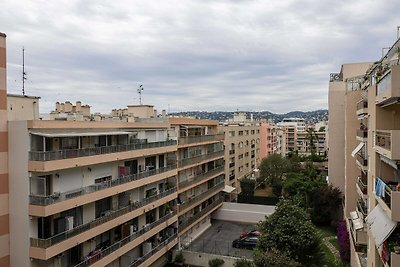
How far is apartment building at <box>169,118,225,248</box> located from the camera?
3266 cm

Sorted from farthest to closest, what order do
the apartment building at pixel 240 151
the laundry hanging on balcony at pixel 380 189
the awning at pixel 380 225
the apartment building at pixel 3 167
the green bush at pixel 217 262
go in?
1. the apartment building at pixel 240 151
2. the green bush at pixel 217 262
3. the apartment building at pixel 3 167
4. the laundry hanging on balcony at pixel 380 189
5. the awning at pixel 380 225

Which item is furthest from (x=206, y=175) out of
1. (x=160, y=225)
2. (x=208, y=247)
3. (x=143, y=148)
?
(x=143, y=148)

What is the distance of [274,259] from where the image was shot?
20.3 m

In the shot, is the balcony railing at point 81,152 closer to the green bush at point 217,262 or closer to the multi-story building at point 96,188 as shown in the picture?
the multi-story building at point 96,188

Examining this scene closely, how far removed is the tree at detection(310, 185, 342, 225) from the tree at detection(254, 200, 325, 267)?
1422 cm

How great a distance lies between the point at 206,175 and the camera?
38031 millimetres

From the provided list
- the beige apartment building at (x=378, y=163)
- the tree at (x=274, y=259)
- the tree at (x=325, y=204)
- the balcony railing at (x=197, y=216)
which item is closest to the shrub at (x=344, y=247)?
the beige apartment building at (x=378, y=163)

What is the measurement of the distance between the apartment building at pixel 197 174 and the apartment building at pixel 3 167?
50.0 feet

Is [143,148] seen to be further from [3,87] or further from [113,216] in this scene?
[3,87]

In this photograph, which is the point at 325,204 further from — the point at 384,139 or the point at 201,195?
the point at 384,139

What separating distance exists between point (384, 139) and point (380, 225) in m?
3.27

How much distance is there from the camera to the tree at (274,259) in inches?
799

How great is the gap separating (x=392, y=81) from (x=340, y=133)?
28.5m

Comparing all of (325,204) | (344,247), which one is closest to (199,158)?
(325,204)
